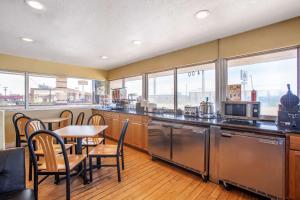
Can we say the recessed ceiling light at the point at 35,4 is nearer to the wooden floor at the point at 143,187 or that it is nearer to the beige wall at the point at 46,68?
the wooden floor at the point at 143,187

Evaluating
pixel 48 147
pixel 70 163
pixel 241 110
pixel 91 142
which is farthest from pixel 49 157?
pixel 241 110

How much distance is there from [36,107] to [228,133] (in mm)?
5134

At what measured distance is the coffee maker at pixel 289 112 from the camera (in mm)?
1941

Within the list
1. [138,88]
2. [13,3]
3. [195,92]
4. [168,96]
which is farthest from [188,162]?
[13,3]

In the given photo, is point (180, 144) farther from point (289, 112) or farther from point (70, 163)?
point (70, 163)

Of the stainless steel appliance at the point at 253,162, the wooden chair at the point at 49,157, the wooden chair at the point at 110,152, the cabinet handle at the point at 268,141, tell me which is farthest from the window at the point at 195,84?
the wooden chair at the point at 49,157

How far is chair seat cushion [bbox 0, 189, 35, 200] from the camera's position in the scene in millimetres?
1299

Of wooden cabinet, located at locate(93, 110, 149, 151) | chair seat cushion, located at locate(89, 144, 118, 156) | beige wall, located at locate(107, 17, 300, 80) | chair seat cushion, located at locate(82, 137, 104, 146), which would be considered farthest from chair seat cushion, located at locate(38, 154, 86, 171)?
beige wall, located at locate(107, 17, 300, 80)

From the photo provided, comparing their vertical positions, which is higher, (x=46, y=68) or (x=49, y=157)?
(x=46, y=68)

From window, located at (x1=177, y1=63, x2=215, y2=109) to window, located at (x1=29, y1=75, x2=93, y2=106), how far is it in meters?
3.62

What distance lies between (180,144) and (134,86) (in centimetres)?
287

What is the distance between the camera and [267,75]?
261 centimetres

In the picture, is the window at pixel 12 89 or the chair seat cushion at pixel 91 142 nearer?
the chair seat cushion at pixel 91 142

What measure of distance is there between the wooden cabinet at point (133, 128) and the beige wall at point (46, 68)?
198 centimetres
